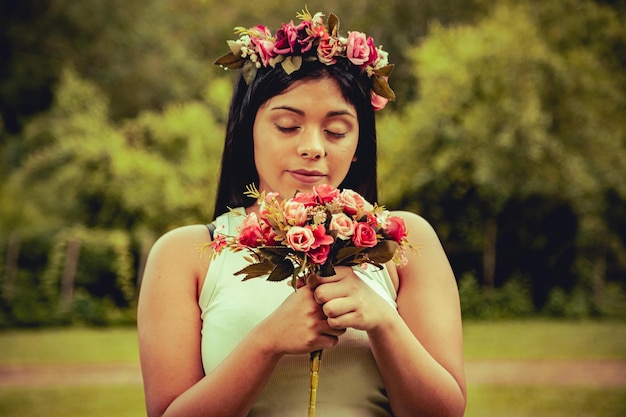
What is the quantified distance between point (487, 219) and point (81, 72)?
12.2 metres

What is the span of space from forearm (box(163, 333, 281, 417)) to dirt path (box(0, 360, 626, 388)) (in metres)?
8.18

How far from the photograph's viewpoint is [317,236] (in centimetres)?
198

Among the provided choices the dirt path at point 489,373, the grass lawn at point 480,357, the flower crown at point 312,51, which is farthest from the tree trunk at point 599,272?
the flower crown at point 312,51

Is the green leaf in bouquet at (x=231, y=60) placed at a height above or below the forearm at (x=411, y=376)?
above

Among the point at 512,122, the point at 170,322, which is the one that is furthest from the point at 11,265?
the point at 170,322

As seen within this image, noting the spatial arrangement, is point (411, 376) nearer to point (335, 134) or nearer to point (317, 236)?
point (317, 236)

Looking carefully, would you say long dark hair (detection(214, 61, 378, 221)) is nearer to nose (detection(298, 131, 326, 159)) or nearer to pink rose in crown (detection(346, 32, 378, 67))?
pink rose in crown (detection(346, 32, 378, 67))

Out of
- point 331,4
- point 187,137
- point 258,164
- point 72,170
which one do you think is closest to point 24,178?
point 72,170

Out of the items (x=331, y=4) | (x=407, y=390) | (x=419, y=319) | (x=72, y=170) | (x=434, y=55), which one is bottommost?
(x=407, y=390)

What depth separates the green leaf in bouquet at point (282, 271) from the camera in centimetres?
202

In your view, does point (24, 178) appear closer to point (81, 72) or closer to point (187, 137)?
point (81, 72)

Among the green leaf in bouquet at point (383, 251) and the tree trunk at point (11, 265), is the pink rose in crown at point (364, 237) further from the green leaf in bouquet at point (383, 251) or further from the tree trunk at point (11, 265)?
the tree trunk at point (11, 265)

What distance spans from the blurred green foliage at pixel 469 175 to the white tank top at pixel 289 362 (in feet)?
41.6

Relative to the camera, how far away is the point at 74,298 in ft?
50.4
